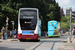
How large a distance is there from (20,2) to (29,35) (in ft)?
80.1

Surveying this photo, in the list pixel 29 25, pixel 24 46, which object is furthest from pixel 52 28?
pixel 24 46

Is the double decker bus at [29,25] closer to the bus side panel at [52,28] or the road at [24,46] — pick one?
the road at [24,46]

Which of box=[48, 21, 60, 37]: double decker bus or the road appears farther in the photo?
box=[48, 21, 60, 37]: double decker bus

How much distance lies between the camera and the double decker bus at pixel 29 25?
24.6 meters

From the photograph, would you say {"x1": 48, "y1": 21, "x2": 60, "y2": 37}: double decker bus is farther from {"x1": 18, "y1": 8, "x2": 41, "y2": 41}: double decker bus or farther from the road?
the road

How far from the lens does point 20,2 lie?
48.1 m

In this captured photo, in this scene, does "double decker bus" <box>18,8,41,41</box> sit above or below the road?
above

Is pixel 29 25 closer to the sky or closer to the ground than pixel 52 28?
closer to the sky

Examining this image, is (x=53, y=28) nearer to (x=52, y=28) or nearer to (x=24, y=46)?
(x=52, y=28)

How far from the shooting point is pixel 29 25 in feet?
80.9

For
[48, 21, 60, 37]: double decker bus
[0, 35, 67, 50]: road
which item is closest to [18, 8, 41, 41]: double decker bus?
[0, 35, 67, 50]: road

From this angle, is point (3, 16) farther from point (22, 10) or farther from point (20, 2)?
point (22, 10)

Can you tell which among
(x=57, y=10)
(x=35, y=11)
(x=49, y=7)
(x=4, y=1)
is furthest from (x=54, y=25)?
(x=57, y=10)

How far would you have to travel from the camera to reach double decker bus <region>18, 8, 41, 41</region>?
80.6 feet
